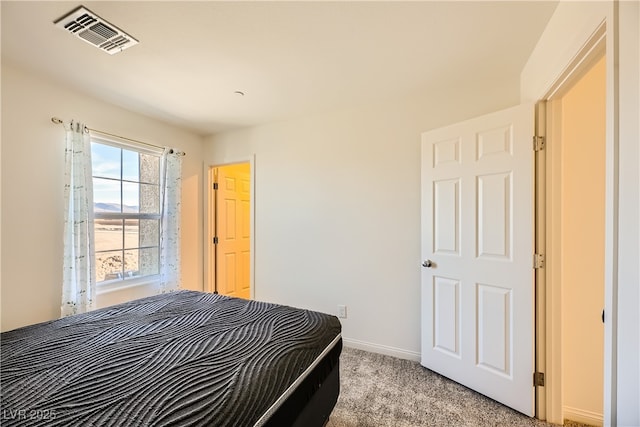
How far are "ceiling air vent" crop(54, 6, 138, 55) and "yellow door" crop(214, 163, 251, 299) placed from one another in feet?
6.63

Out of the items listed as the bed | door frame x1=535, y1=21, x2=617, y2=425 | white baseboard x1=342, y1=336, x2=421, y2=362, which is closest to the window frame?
the bed

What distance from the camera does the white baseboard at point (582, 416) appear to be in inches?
69.0

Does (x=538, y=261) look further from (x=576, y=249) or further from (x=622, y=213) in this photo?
(x=622, y=213)

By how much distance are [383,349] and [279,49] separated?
2.63 metres

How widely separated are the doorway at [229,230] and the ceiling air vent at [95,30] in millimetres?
1852

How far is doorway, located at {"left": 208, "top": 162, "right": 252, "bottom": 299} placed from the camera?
368cm

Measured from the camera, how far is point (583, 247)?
1.79 m

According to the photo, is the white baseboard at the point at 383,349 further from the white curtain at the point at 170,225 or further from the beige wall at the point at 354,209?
the white curtain at the point at 170,225

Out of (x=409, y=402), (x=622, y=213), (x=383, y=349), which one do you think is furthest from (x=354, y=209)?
(x=622, y=213)

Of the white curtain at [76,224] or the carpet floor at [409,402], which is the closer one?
the carpet floor at [409,402]

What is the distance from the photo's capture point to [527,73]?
1.92m

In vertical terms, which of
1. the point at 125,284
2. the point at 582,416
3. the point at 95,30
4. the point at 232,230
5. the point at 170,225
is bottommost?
the point at 582,416

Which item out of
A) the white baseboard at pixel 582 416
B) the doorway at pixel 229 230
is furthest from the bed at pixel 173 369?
the doorway at pixel 229 230

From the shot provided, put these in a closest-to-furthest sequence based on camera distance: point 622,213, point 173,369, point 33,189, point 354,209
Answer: point 622,213
point 173,369
point 33,189
point 354,209
